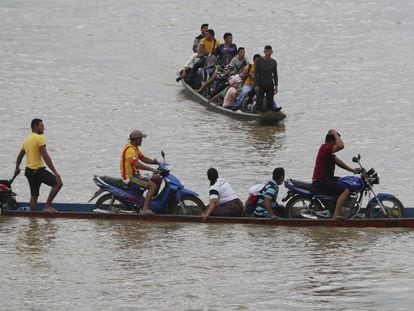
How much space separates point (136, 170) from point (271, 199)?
7.53 feet

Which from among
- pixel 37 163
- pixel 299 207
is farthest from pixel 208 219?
pixel 37 163

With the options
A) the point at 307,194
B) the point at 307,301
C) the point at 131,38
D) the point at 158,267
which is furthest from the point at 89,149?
the point at 131,38

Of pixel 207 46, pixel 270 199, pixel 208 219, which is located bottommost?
pixel 208 219

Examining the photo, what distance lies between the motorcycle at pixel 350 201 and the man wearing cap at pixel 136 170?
210 centimetres

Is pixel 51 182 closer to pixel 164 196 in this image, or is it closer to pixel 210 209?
pixel 164 196

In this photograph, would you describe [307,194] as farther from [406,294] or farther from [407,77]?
[407,77]

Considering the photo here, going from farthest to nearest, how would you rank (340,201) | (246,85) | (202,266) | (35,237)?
1. (246,85)
2. (340,201)
3. (35,237)
4. (202,266)

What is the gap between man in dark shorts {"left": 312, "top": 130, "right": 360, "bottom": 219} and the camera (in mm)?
19688

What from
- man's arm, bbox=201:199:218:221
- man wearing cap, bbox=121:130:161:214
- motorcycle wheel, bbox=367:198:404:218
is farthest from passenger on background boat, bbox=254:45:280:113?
motorcycle wheel, bbox=367:198:404:218

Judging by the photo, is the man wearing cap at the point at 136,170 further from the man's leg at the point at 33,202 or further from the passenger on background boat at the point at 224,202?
the man's leg at the point at 33,202

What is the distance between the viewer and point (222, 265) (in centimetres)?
1742

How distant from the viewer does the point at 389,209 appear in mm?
19672

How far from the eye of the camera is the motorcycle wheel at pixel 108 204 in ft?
67.0

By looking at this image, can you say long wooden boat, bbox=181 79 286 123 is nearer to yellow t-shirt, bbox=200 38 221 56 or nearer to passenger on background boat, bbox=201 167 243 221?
yellow t-shirt, bbox=200 38 221 56
